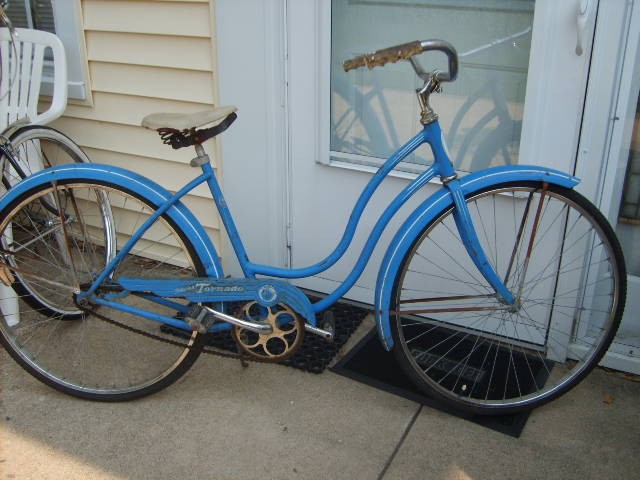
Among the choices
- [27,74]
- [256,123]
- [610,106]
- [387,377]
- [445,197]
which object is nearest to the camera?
[445,197]

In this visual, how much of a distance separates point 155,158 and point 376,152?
1136 mm

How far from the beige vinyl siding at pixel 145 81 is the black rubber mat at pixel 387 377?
0.95m

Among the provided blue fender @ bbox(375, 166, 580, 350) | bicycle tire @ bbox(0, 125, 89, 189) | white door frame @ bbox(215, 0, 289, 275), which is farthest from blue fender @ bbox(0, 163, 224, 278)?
white door frame @ bbox(215, 0, 289, 275)

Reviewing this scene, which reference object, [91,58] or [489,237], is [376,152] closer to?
[489,237]

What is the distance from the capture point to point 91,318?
2.95 m

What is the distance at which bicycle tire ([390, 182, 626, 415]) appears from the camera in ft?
7.45

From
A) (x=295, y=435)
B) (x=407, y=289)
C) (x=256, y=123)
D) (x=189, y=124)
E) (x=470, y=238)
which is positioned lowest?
(x=295, y=435)

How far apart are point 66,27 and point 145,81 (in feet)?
1.71

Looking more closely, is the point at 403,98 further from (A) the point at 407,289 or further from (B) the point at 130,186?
(B) the point at 130,186

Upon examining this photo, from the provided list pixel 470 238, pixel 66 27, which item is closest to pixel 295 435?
pixel 470 238

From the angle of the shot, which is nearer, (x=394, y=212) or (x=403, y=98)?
(x=394, y=212)

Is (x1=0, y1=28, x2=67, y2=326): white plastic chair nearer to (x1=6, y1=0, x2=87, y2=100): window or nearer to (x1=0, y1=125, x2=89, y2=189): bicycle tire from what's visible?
(x1=0, y1=125, x2=89, y2=189): bicycle tire

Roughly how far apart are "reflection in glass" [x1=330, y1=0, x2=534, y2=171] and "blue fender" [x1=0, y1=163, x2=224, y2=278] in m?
0.80

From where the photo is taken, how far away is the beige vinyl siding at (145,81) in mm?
2975
